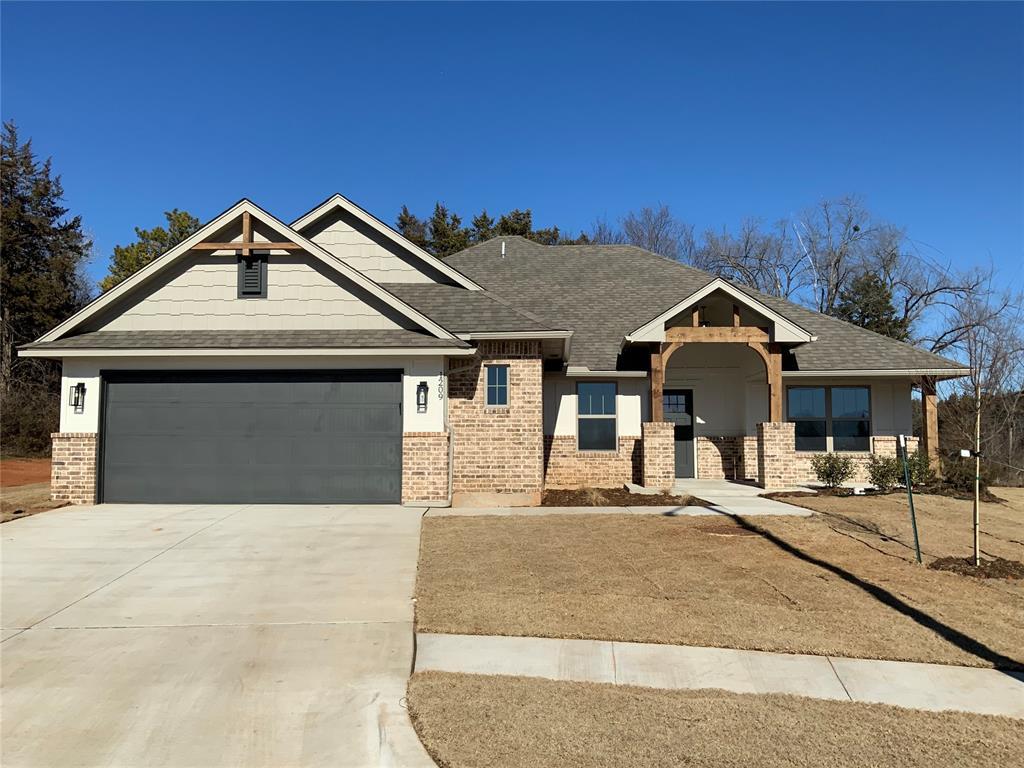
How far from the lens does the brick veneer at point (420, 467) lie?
1240cm

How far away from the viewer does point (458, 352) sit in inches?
485

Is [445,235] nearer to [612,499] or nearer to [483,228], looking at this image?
[483,228]

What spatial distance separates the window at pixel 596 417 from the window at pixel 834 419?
4751mm

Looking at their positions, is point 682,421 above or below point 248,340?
below

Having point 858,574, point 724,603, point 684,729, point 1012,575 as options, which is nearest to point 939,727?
point 684,729

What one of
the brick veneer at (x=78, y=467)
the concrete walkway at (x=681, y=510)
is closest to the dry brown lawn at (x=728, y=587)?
the concrete walkway at (x=681, y=510)

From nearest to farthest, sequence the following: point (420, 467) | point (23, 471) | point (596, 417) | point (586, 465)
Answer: point (420, 467) → point (586, 465) → point (596, 417) → point (23, 471)

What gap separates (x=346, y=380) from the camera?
498 inches

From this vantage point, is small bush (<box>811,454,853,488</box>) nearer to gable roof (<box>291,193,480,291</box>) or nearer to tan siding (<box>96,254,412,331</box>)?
gable roof (<box>291,193,480,291</box>)

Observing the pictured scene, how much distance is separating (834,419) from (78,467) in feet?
55.9

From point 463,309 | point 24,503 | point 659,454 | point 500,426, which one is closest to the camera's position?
point 24,503

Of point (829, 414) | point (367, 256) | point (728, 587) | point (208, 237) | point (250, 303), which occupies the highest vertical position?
point (367, 256)

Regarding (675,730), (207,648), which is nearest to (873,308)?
(675,730)

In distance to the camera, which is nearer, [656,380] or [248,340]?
A: [248,340]
